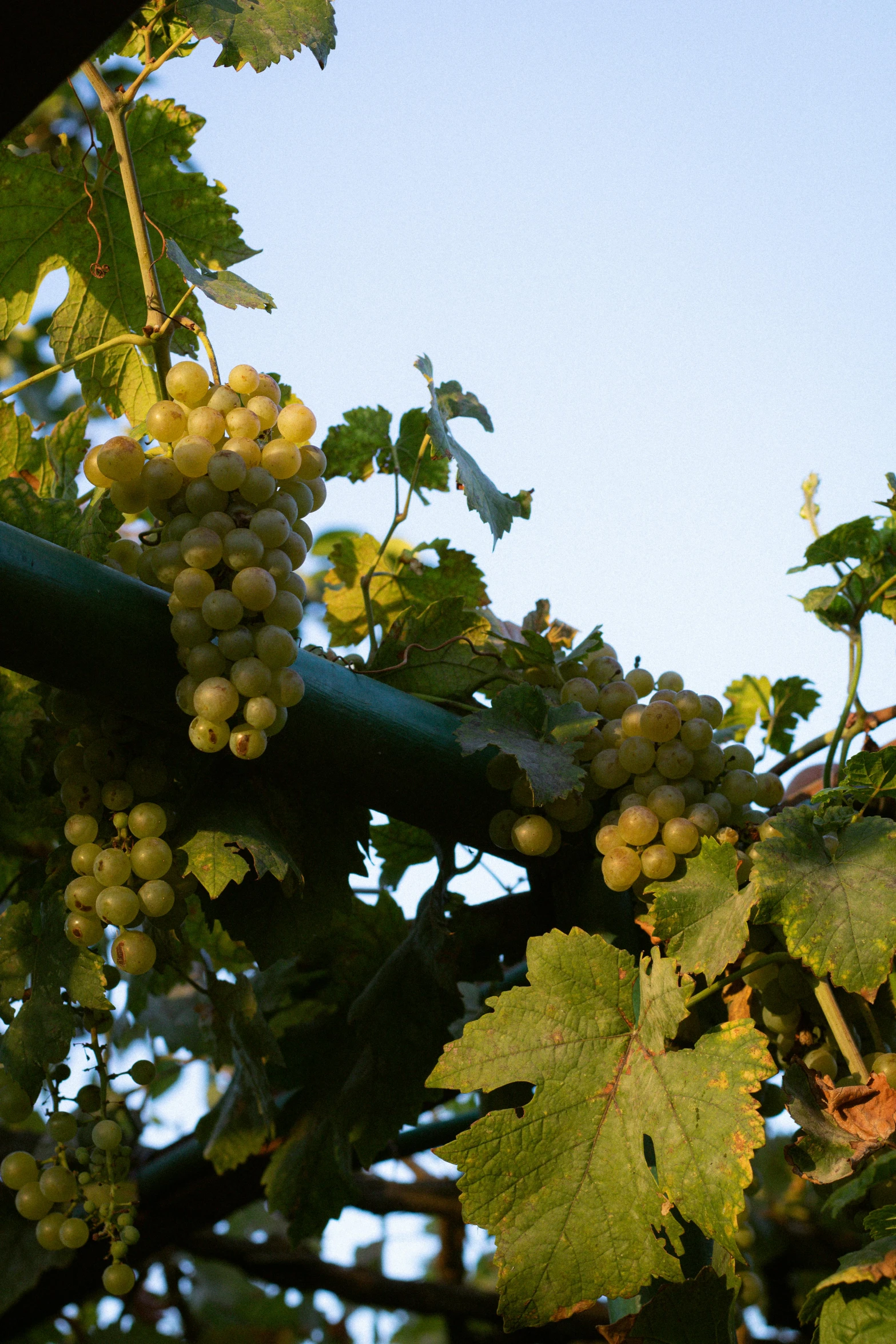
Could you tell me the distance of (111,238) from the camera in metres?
1.27

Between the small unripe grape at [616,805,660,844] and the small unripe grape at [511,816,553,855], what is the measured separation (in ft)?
0.23

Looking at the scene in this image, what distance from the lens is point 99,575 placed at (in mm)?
879

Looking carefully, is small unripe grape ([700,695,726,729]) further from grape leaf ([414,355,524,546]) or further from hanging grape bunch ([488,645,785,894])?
grape leaf ([414,355,524,546])

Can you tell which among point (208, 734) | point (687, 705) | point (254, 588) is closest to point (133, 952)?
point (208, 734)

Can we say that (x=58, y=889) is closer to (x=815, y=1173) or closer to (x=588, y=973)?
(x=588, y=973)

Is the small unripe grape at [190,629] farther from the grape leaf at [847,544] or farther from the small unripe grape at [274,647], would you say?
the grape leaf at [847,544]

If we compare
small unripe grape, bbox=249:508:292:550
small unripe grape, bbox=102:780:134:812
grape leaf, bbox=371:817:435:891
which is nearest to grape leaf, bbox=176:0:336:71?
small unripe grape, bbox=249:508:292:550

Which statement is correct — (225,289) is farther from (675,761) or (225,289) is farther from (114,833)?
(675,761)

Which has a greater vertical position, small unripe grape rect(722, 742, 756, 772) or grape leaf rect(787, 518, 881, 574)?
grape leaf rect(787, 518, 881, 574)

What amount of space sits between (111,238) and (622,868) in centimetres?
87

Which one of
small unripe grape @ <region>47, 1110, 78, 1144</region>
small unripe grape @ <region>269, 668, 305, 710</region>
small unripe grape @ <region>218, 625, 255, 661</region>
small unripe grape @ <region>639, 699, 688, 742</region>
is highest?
small unripe grape @ <region>639, 699, 688, 742</region>

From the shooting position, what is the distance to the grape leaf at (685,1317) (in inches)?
35.0

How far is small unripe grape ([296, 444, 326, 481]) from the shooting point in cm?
100

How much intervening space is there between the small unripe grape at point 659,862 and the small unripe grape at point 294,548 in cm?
40
